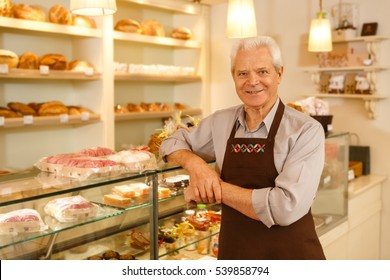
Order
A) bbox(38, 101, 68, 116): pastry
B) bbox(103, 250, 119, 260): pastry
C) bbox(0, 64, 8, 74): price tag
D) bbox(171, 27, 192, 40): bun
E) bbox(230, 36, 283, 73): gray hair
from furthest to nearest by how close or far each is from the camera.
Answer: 1. bbox(171, 27, 192, 40): bun
2. bbox(38, 101, 68, 116): pastry
3. bbox(0, 64, 8, 74): price tag
4. bbox(103, 250, 119, 260): pastry
5. bbox(230, 36, 283, 73): gray hair

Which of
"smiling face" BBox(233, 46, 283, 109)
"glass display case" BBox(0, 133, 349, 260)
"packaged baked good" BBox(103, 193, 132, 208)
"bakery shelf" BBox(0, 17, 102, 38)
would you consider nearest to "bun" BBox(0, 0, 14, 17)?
"bakery shelf" BBox(0, 17, 102, 38)

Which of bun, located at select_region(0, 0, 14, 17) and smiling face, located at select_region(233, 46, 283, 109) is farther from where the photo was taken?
bun, located at select_region(0, 0, 14, 17)

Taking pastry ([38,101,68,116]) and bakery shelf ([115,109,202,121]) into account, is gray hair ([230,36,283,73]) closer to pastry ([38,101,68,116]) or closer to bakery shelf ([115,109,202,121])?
pastry ([38,101,68,116])

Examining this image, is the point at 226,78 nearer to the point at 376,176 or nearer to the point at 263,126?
the point at 376,176

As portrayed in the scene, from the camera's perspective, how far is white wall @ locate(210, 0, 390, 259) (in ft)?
13.8

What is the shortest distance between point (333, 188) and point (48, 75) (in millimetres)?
2366

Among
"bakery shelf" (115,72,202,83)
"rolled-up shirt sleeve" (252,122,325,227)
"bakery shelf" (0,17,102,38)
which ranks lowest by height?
"rolled-up shirt sleeve" (252,122,325,227)

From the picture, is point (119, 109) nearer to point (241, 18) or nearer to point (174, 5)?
point (174, 5)

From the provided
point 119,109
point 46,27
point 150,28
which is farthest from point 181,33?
point 46,27

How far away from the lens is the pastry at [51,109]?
3.92m

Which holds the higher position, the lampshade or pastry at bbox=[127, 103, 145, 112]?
the lampshade

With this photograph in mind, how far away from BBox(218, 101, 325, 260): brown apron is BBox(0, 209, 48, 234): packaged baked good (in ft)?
2.27

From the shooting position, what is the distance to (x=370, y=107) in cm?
420

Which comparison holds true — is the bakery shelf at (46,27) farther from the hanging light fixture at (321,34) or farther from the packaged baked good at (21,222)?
the packaged baked good at (21,222)
